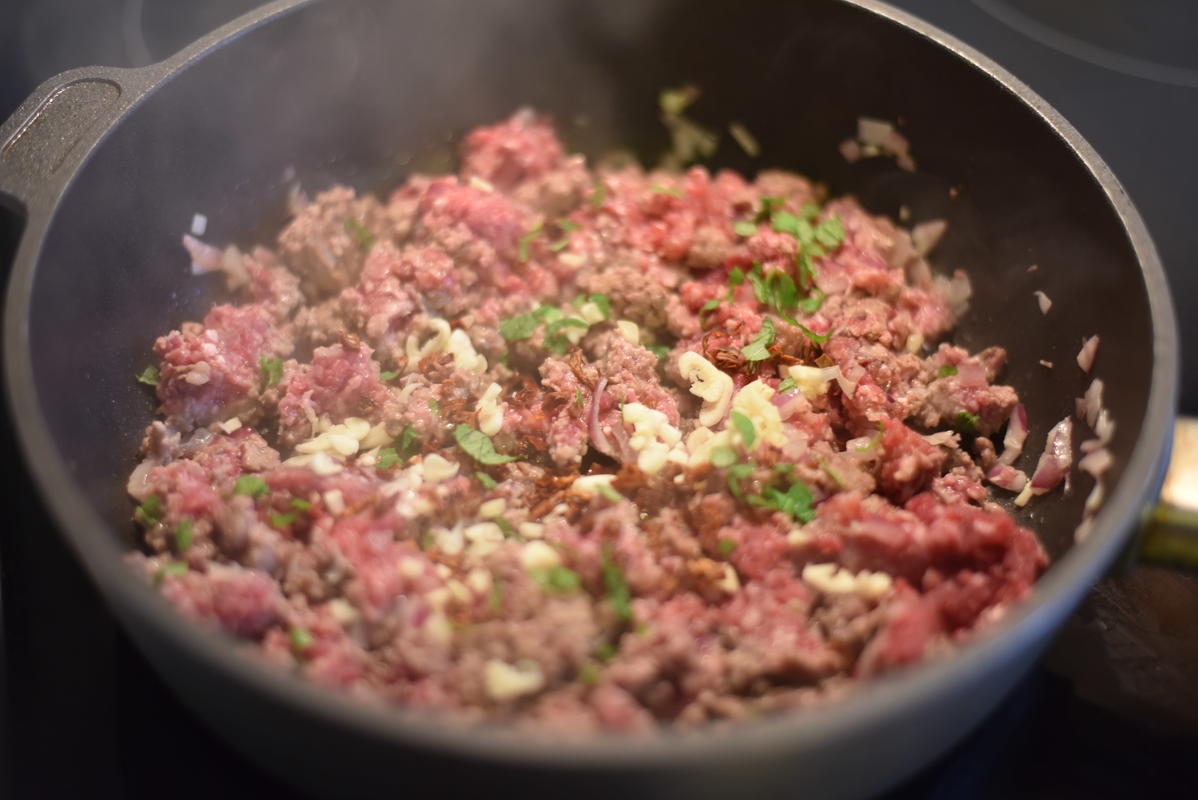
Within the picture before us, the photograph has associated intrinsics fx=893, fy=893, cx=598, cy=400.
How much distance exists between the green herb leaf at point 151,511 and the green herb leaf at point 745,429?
146 centimetres

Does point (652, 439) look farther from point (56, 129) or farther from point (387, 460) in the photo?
point (56, 129)

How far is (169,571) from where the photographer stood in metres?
2.00

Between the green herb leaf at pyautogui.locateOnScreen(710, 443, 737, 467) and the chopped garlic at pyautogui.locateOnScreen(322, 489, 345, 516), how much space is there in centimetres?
93

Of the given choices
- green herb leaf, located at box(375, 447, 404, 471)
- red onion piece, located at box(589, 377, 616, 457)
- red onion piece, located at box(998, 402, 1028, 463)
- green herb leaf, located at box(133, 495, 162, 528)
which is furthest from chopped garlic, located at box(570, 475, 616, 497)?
red onion piece, located at box(998, 402, 1028, 463)

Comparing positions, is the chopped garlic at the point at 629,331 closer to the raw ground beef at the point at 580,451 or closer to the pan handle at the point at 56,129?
the raw ground beef at the point at 580,451

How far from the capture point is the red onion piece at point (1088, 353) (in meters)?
2.29

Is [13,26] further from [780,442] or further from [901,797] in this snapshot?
[901,797]

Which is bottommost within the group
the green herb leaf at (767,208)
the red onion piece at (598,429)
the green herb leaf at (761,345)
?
the red onion piece at (598,429)

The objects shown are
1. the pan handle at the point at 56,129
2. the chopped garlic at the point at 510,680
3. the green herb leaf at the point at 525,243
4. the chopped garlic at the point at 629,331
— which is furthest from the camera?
the green herb leaf at the point at 525,243

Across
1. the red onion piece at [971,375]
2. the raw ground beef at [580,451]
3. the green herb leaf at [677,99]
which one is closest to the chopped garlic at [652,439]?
the raw ground beef at [580,451]

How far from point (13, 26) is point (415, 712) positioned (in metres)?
2.89

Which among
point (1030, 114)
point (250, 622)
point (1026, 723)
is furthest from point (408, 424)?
point (1030, 114)

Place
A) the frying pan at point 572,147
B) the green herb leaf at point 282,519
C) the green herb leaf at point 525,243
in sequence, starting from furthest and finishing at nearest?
the green herb leaf at point 525,243 → the green herb leaf at point 282,519 → the frying pan at point 572,147

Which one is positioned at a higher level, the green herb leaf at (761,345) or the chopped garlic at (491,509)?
the green herb leaf at (761,345)
